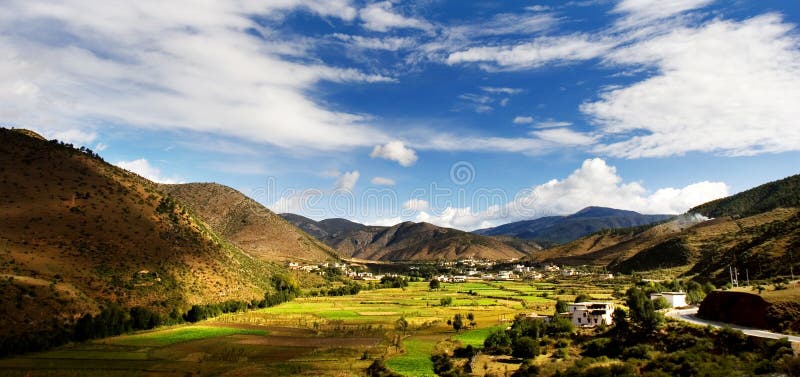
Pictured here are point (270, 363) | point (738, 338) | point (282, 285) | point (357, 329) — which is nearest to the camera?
point (738, 338)

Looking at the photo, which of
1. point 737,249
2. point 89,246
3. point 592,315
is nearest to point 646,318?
point 592,315

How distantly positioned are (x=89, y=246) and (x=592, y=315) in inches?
3328

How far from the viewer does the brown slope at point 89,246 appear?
71000 mm

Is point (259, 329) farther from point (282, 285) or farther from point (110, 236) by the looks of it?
point (282, 285)

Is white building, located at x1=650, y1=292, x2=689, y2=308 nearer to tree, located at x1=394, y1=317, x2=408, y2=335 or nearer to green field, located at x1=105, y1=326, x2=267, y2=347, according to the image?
tree, located at x1=394, y1=317, x2=408, y2=335

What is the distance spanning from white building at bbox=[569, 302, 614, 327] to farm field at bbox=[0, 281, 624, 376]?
1089cm

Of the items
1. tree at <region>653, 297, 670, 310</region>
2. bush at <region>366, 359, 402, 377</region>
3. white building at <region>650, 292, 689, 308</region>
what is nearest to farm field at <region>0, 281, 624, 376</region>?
bush at <region>366, 359, 402, 377</region>

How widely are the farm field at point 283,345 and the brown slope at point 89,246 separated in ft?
30.5

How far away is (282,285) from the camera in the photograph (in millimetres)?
133500

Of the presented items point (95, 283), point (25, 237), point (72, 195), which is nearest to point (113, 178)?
point (72, 195)

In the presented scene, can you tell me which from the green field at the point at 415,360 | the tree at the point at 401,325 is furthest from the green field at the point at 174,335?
the green field at the point at 415,360

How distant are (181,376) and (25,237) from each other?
55048mm

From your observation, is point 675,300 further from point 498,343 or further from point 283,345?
point 283,345

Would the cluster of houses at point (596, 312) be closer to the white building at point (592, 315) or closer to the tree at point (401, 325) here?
the white building at point (592, 315)
